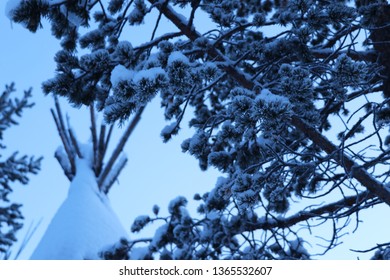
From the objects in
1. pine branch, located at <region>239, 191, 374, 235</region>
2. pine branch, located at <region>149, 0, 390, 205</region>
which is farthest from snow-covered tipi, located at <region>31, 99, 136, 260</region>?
pine branch, located at <region>149, 0, 390, 205</region>

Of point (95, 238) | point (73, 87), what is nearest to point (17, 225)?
point (95, 238)

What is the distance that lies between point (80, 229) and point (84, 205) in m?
0.65

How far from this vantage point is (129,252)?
4.75 m

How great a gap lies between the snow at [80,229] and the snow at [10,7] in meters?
2.94

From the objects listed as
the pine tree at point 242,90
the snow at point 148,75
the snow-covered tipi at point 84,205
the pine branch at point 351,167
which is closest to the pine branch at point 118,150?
the snow-covered tipi at point 84,205

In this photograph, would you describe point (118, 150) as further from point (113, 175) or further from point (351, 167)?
point (351, 167)

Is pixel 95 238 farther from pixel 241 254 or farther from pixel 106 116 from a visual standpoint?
pixel 106 116

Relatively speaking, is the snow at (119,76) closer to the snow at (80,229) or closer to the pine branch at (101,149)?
the snow at (80,229)

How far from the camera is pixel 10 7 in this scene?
2662mm

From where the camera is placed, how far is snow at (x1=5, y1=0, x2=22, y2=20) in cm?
265

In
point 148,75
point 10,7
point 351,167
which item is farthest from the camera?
point 351,167

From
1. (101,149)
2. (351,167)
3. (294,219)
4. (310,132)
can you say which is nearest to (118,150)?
(101,149)

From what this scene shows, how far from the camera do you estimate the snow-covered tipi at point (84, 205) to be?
5.43 m
